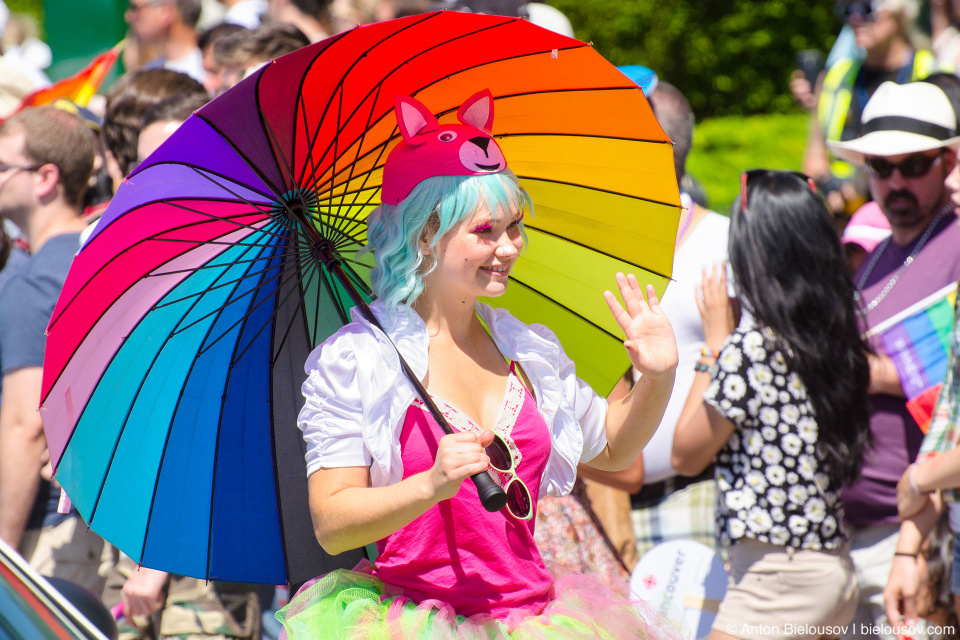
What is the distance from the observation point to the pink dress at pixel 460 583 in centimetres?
217

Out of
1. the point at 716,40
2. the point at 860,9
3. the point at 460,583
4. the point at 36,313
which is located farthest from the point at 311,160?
the point at 716,40

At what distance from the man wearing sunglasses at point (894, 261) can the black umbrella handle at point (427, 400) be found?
2.07 m

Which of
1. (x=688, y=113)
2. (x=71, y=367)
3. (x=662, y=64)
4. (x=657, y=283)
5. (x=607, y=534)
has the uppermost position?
(x=662, y=64)

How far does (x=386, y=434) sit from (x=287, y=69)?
83 cm

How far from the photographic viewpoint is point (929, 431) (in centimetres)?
338

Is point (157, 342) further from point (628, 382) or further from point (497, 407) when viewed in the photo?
point (628, 382)

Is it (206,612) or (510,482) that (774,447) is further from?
(206,612)

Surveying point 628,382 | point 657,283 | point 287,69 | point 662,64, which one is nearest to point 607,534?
point 628,382

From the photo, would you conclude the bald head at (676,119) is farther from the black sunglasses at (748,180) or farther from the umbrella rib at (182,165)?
the umbrella rib at (182,165)

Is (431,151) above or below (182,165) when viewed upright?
above

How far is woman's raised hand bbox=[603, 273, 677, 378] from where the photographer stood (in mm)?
2305

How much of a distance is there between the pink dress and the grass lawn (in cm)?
717

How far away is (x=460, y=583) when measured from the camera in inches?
88.1

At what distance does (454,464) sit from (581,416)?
0.69 meters
